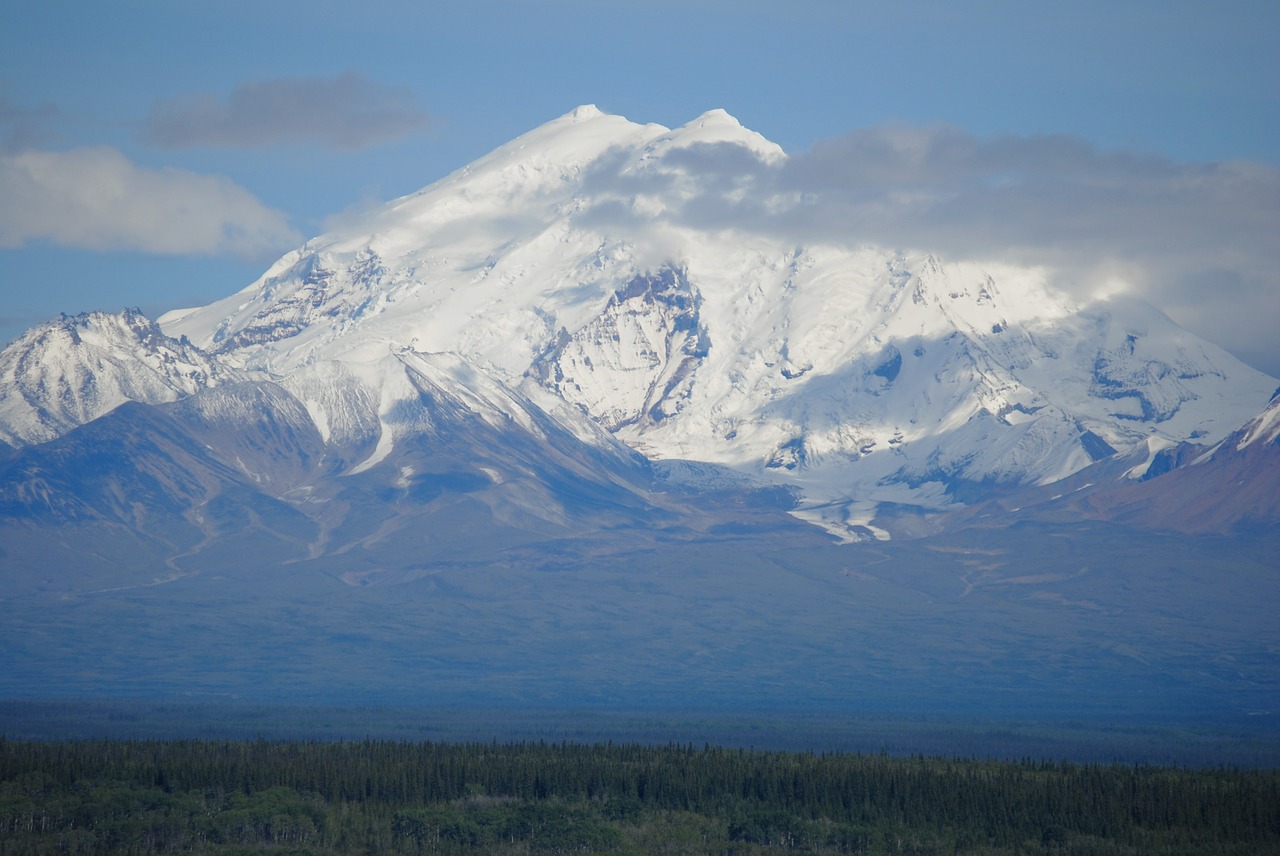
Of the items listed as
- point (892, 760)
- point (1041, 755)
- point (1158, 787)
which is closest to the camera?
point (1158, 787)

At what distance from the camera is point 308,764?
5069 inches

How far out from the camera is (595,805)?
120 metres

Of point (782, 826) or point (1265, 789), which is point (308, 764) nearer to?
point (782, 826)

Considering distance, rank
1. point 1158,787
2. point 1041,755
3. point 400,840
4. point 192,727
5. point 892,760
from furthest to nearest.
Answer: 1. point 192,727
2. point 1041,755
3. point 892,760
4. point 1158,787
5. point 400,840

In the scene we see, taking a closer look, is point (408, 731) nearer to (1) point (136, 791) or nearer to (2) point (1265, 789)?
(1) point (136, 791)

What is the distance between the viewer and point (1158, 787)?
122 meters

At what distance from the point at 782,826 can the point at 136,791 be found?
4106 centimetres

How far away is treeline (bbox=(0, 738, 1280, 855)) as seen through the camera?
108 m

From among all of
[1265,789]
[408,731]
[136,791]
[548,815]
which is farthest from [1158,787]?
[408,731]

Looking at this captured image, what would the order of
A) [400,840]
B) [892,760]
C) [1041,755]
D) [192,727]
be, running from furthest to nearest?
[192,727] → [1041,755] → [892,760] → [400,840]

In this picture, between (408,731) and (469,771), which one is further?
(408,731)

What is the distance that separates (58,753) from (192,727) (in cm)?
Answer: 6852

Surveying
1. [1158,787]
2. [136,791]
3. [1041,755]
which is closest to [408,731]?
[1041,755]

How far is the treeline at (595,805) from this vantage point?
108000 millimetres
